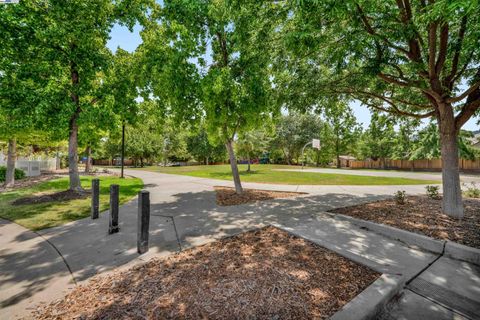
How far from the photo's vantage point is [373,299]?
7.31ft

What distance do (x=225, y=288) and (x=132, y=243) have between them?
2381 millimetres

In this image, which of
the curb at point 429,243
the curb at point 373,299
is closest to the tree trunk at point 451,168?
the curb at point 429,243

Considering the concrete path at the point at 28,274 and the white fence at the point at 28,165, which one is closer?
the concrete path at the point at 28,274

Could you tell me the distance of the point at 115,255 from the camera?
11.3ft

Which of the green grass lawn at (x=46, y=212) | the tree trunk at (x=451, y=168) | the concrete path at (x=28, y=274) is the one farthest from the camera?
the green grass lawn at (x=46, y=212)

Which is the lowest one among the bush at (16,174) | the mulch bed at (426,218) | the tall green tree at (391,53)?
the mulch bed at (426,218)

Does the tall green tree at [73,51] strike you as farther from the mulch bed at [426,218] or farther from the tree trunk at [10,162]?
the mulch bed at [426,218]

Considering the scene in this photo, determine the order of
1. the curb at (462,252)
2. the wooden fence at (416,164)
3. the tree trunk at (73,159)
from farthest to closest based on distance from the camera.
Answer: the wooden fence at (416,164) → the tree trunk at (73,159) → the curb at (462,252)

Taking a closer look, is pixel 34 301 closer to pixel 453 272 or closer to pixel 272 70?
pixel 453 272

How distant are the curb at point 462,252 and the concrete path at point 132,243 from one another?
12.7 inches

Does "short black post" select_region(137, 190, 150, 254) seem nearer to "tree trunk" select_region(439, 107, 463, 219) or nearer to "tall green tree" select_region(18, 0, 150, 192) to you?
"tall green tree" select_region(18, 0, 150, 192)

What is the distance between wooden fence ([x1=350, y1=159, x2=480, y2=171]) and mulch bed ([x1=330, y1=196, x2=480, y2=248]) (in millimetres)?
27333

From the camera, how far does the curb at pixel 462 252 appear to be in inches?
125

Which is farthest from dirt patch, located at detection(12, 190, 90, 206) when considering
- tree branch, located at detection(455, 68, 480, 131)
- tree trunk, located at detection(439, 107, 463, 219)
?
tree branch, located at detection(455, 68, 480, 131)
